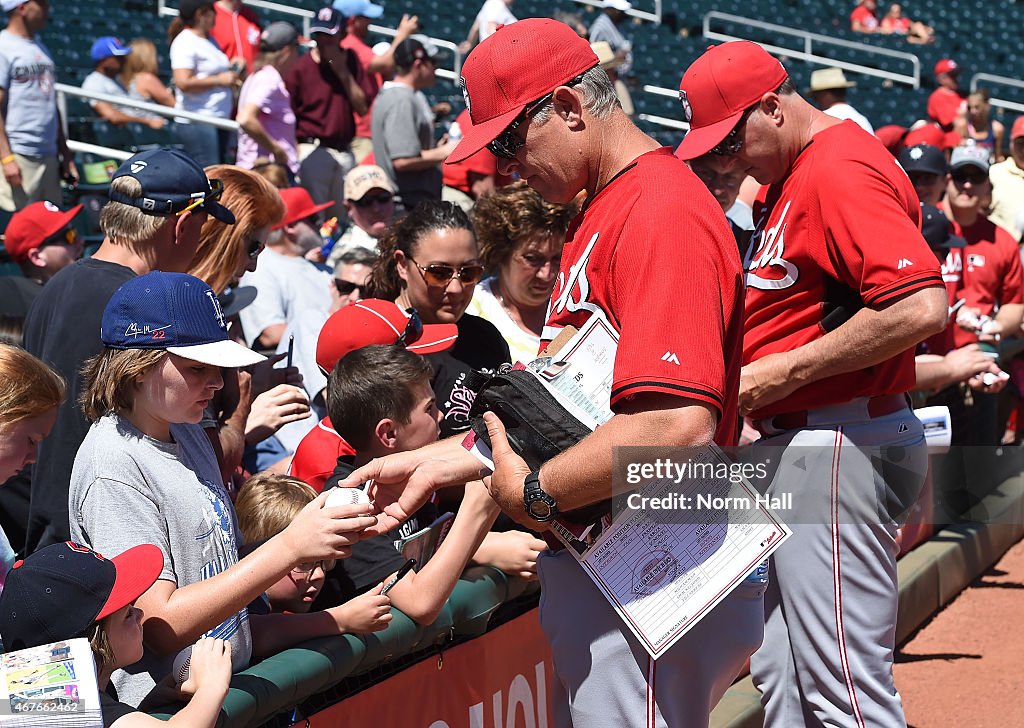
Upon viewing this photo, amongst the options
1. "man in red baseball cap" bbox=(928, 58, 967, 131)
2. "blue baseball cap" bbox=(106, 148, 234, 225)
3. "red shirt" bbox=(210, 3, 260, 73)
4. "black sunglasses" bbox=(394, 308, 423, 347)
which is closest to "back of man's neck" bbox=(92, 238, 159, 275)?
"blue baseball cap" bbox=(106, 148, 234, 225)

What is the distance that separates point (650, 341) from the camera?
77.9 inches

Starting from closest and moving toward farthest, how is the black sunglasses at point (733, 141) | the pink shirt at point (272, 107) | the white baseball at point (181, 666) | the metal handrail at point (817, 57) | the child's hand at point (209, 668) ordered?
the child's hand at point (209, 668) < the white baseball at point (181, 666) < the black sunglasses at point (733, 141) < the pink shirt at point (272, 107) < the metal handrail at point (817, 57)

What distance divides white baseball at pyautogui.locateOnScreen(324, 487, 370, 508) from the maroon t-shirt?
266 inches

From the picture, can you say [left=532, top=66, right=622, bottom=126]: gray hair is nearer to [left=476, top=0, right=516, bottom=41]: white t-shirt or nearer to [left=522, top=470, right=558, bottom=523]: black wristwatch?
[left=522, top=470, right=558, bottom=523]: black wristwatch

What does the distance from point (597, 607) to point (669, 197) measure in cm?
76

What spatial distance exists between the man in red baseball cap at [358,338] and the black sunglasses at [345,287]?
1.25 m

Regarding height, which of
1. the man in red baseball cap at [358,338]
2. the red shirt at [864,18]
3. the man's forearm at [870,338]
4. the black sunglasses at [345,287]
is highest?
the man's forearm at [870,338]

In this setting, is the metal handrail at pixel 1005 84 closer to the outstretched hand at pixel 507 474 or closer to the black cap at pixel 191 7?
the black cap at pixel 191 7

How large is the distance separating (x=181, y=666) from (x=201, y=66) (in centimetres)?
730

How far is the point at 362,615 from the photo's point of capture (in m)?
2.65

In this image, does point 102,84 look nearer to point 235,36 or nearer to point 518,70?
point 235,36

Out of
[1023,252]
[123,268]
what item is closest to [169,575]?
[123,268]

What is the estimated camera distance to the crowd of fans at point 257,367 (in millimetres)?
2428

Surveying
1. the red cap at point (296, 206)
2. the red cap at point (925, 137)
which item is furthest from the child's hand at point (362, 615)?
the red cap at point (925, 137)
